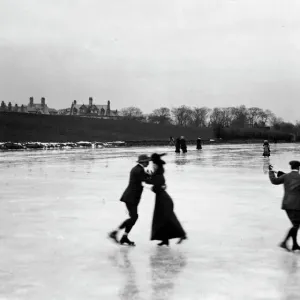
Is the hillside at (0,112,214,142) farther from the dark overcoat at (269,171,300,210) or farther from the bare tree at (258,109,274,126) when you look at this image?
the dark overcoat at (269,171,300,210)

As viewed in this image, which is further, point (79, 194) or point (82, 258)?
point (79, 194)

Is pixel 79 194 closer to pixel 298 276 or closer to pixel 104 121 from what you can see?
Answer: pixel 298 276

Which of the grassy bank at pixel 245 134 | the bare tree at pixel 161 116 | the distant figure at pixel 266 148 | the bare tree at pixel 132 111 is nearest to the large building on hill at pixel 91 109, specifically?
the bare tree at pixel 132 111

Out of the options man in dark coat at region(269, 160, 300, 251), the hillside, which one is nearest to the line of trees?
the hillside

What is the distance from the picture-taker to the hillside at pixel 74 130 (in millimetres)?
80044

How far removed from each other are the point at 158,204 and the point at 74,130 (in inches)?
3372

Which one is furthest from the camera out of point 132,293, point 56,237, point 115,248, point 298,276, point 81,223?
point 81,223

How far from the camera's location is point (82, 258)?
653cm

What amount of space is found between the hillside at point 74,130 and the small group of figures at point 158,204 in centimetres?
6801

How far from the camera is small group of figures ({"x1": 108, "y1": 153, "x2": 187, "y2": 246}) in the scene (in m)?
7.09

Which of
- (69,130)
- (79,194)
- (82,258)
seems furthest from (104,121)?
(82,258)

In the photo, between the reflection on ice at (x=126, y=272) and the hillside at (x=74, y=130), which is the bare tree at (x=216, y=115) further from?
the reflection on ice at (x=126, y=272)

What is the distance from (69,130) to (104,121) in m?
16.0

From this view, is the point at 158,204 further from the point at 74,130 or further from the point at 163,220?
the point at 74,130
